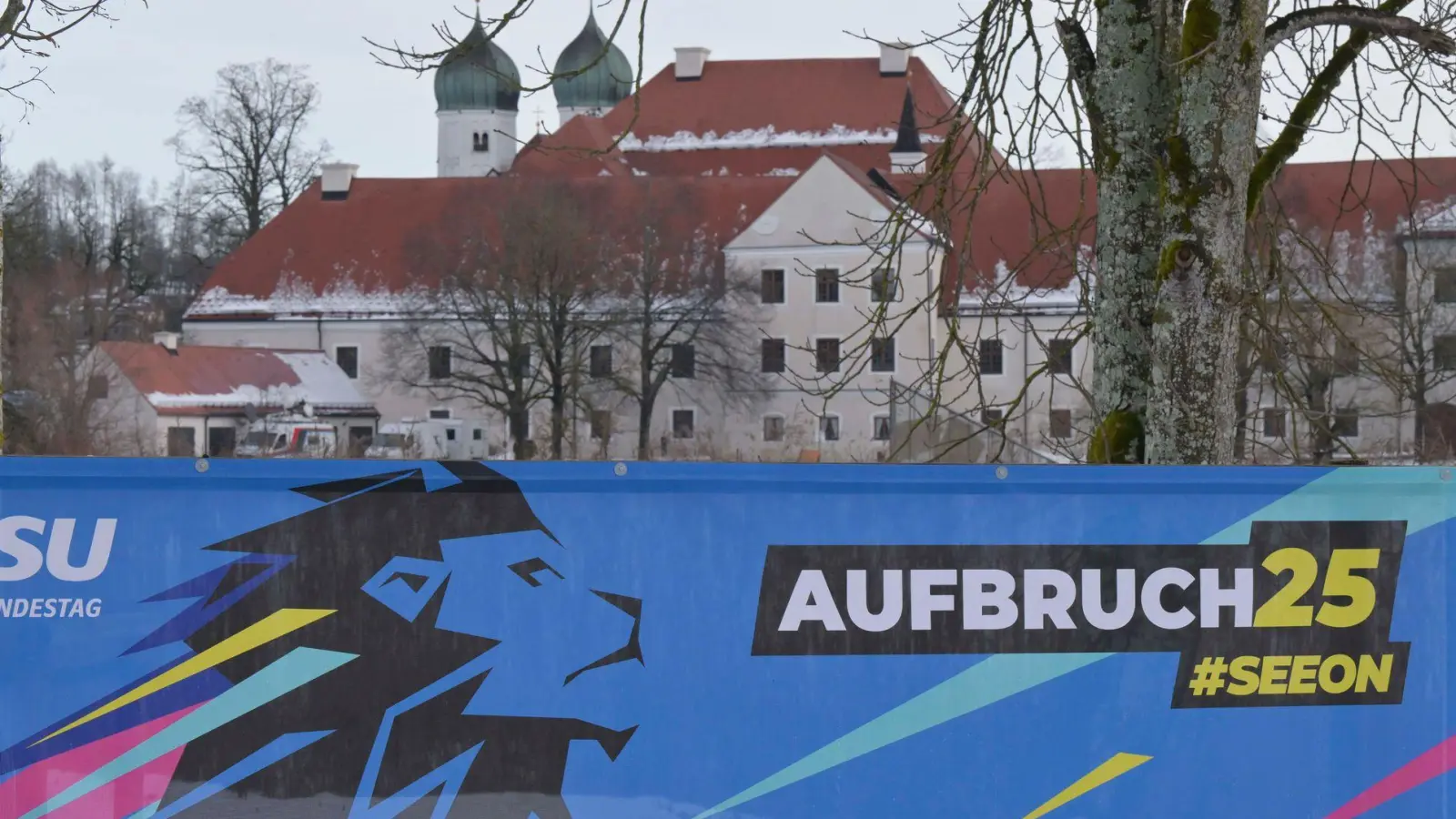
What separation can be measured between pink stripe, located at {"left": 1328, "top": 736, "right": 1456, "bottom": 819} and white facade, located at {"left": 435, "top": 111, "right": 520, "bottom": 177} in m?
87.6

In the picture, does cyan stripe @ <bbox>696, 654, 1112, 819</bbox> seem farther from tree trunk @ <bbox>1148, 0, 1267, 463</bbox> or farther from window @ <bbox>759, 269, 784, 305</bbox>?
window @ <bbox>759, 269, 784, 305</bbox>

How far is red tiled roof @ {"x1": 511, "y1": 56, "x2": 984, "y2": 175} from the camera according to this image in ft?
260

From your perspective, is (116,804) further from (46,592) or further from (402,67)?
(402,67)

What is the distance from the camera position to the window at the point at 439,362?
2389 inches

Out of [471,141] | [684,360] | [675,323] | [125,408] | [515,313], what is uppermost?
[471,141]

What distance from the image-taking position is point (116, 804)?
→ 12.8 ft

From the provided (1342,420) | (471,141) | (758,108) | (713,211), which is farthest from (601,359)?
(1342,420)

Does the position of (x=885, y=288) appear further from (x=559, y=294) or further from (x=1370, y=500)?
(x=559, y=294)

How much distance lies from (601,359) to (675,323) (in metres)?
3.00

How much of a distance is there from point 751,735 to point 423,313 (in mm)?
58320

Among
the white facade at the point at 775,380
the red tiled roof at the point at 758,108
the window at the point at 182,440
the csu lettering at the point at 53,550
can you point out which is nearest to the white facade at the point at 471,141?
the red tiled roof at the point at 758,108

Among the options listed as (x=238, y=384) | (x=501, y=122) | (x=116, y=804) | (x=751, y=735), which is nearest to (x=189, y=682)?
(x=116, y=804)

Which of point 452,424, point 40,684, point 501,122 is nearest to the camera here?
point 40,684

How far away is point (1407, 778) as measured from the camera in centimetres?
417
